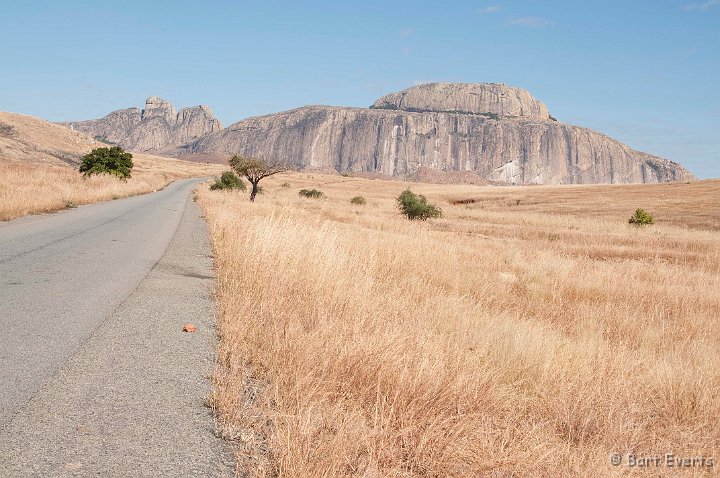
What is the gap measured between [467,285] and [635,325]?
3.30 meters

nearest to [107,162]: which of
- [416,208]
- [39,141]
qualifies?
[416,208]

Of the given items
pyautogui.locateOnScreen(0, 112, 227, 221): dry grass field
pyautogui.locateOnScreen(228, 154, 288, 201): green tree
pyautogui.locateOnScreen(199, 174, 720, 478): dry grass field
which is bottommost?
pyautogui.locateOnScreen(199, 174, 720, 478): dry grass field

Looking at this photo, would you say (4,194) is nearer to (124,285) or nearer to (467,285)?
(124,285)

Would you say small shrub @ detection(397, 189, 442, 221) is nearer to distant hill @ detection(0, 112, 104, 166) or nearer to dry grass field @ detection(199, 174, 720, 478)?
dry grass field @ detection(199, 174, 720, 478)

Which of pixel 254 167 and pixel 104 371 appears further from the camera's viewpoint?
pixel 254 167

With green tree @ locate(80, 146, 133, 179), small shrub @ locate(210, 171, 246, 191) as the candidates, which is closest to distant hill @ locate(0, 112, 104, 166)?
green tree @ locate(80, 146, 133, 179)

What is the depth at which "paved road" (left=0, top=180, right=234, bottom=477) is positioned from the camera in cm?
262

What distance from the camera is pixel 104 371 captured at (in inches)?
147

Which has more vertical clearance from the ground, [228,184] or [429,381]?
[228,184]

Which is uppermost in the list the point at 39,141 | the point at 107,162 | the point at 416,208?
the point at 39,141

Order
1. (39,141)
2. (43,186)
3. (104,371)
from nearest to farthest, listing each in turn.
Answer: (104,371), (43,186), (39,141)

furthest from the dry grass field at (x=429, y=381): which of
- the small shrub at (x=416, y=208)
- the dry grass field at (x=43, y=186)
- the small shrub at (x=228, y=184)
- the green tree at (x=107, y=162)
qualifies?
the green tree at (x=107, y=162)

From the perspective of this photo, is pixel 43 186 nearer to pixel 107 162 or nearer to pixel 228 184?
pixel 228 184

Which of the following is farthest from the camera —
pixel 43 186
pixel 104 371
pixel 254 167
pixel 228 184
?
pixel 228 184
